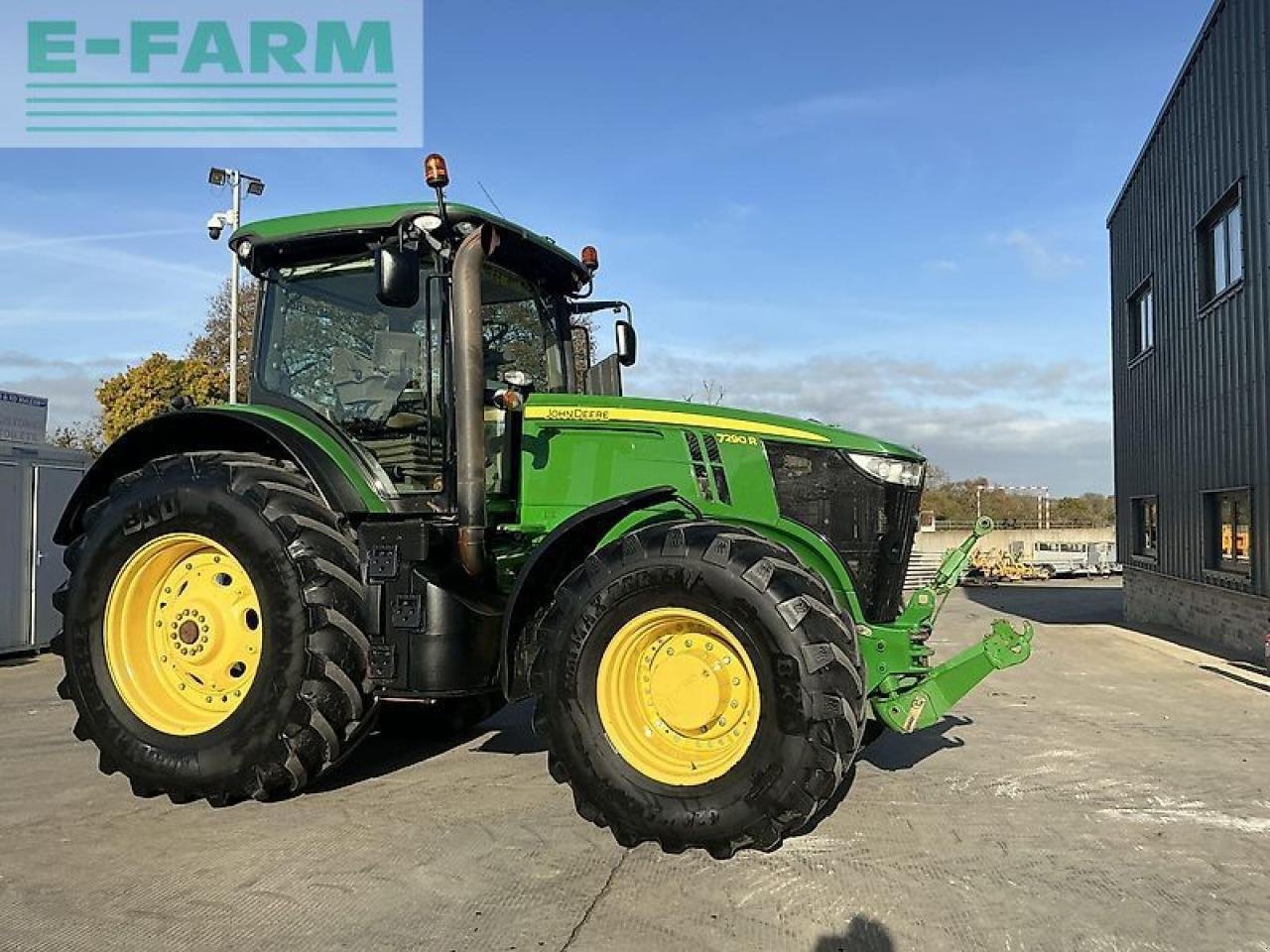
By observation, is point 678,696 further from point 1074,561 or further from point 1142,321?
point 1074,561

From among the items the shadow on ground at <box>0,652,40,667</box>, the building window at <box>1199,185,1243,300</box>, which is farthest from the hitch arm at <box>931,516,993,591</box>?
the shadow on ground at <box>0,652,40,667</box>

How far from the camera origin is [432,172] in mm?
4660

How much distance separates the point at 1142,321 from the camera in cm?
1744

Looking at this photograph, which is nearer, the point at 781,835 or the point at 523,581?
the point at 781,835

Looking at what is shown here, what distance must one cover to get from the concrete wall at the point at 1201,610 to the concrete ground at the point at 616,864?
20.6 feet

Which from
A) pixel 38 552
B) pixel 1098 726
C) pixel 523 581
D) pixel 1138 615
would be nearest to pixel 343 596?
pixel 523 581

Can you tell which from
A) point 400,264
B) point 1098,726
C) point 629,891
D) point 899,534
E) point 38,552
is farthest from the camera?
point 38,552

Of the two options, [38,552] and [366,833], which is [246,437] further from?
[38,552]

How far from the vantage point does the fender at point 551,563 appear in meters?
4.57

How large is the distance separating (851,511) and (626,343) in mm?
2037

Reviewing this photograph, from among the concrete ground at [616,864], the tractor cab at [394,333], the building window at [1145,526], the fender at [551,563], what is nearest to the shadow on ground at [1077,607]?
the building window at [1145,526]

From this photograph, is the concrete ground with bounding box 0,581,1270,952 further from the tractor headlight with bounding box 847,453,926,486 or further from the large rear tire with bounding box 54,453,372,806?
the tractor headlight with bounding box 847,453,926,486

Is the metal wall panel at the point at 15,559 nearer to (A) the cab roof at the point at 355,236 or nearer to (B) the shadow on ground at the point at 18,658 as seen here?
(B) the shadow on ground at the point at 18,658

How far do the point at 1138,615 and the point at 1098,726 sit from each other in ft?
37.5
